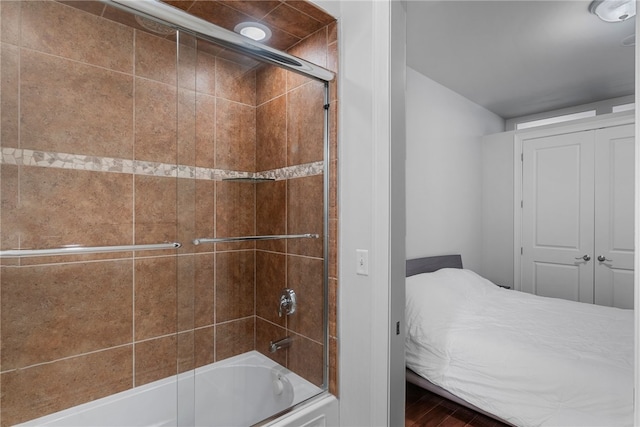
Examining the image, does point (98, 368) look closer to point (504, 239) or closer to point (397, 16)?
point (397, 16)

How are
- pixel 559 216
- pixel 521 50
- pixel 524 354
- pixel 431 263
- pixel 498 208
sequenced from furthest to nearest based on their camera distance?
pixel 498 208 < pixel 559 216 < pixel 431 263 < pixel 521 50 < pixel 524 354

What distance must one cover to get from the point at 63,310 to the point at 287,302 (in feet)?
3.25

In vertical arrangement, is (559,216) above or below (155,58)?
below

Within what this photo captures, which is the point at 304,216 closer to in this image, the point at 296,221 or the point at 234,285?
the point at 296,221

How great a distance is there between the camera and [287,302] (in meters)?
1.60

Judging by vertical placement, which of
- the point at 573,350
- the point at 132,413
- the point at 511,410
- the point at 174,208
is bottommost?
the point at 511,410

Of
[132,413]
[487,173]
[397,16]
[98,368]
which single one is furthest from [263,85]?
[487,173]

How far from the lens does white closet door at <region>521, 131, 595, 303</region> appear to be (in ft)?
11.2

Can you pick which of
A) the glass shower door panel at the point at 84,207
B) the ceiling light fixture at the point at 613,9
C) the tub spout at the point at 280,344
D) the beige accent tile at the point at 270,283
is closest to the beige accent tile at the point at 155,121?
the glass shower door panel at the point at 84,207

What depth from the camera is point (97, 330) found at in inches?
58.7

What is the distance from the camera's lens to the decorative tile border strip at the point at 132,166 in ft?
4.01

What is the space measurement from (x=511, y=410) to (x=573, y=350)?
0.51m

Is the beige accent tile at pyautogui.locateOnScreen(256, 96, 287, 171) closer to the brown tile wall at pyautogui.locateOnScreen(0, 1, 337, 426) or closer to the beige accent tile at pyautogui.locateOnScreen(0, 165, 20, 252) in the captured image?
the brown tile wall at pyautogui.locateOnScreen(0, 1, 337, 426)

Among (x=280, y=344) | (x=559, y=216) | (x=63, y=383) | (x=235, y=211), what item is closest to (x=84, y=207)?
(x=235, y=211)
